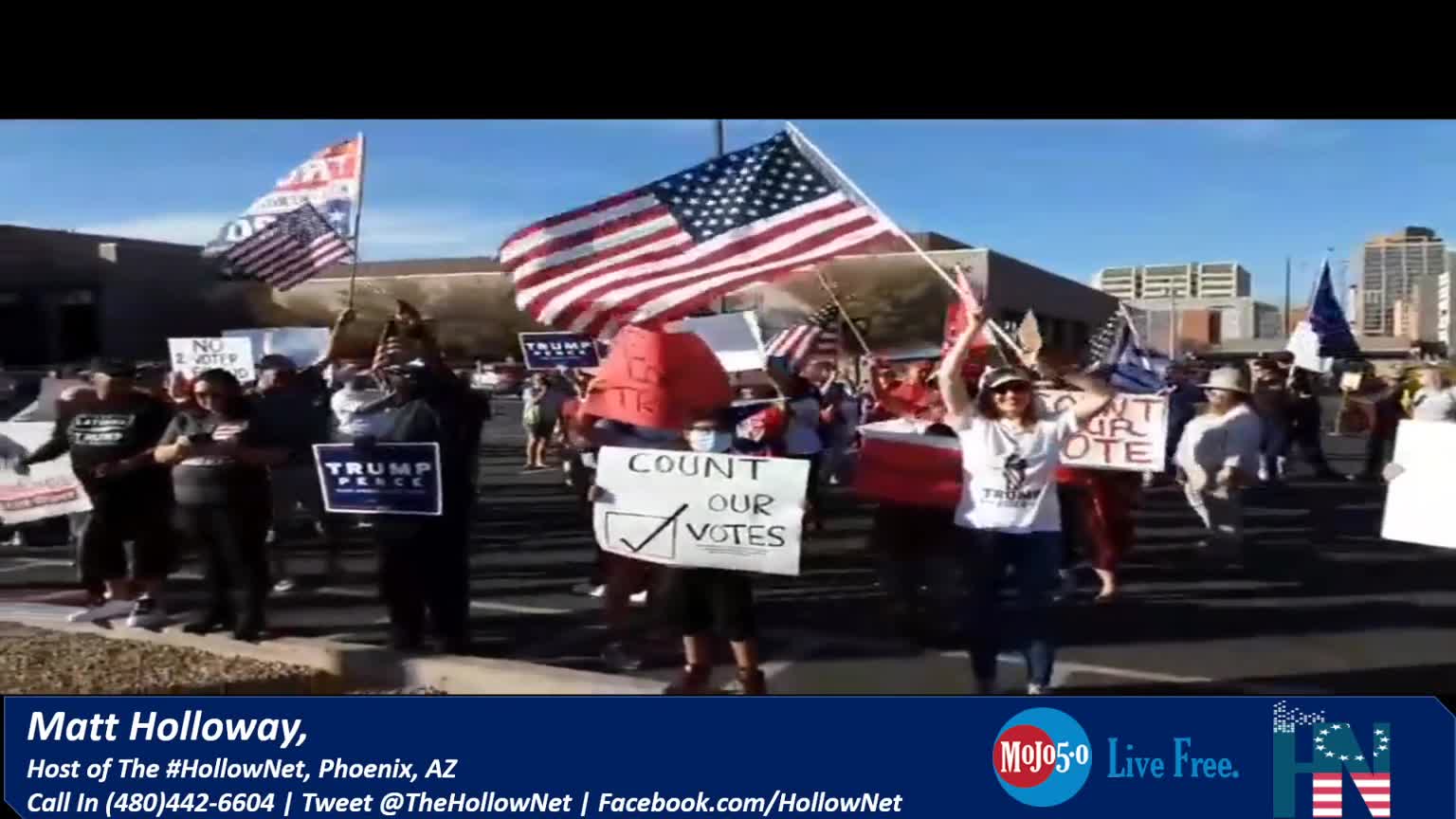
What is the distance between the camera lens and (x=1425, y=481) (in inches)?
163

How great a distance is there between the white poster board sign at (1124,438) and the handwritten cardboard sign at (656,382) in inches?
45.1

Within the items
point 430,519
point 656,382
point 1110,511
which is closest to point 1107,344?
point 1110,511

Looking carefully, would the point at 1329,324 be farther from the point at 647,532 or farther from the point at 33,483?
the point at 33,483

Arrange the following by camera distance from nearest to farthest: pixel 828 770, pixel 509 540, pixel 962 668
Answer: pixel 828 770
pixel 962 668
pixel 509 540

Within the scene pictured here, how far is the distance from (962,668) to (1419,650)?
5.12 ft

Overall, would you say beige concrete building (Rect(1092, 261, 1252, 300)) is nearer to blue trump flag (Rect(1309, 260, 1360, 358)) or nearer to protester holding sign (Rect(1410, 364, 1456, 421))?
blue trump flag (Rect(1309, 260, 1360, 358))

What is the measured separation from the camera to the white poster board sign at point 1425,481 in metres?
4.11

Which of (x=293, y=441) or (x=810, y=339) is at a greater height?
(x=810, y=339)

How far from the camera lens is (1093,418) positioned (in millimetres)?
4375

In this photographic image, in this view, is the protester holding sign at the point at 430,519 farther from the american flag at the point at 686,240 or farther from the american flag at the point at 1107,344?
the american flag at the point at 1107,344

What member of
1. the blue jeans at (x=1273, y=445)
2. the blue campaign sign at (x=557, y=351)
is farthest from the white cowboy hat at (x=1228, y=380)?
the blue campaign sign at (x=557, y=351)

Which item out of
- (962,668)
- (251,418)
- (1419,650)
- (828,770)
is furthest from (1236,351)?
(251,418)

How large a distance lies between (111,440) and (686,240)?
2526 millimetres
